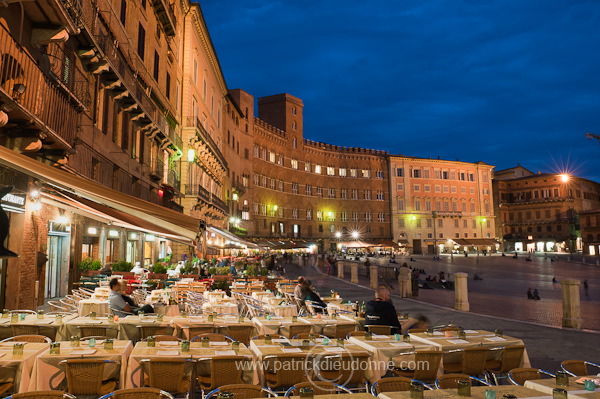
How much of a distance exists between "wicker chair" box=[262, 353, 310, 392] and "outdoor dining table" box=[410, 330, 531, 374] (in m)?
1.93

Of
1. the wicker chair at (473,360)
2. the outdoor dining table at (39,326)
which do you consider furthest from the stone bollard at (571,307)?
the outdoor dining table at (39,326)

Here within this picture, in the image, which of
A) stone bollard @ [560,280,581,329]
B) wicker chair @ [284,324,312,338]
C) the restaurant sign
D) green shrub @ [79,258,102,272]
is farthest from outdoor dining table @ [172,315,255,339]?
green shrub @ [79,258,102,272]

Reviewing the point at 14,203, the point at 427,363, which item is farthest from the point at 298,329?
the point at 14,203

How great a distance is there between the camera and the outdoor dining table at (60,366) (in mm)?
5258

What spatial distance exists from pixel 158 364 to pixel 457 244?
8858cm

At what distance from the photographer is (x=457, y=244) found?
290 feet

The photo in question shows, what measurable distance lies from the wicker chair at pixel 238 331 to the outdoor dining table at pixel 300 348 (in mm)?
1239

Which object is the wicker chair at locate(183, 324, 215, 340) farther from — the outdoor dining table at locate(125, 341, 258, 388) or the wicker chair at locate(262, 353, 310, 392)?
the wicker chair at locate(262, 353, 310, 392)

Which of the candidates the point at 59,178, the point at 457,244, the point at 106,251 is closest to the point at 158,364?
the point at 59,178

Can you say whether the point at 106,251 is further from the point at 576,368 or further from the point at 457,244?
the point at 457,244

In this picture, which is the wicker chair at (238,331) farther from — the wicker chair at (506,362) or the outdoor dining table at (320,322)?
the wicker chair at (506,362)

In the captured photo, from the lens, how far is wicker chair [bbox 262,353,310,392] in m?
5.52

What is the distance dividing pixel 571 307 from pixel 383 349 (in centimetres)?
899

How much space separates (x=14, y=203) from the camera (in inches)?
467
